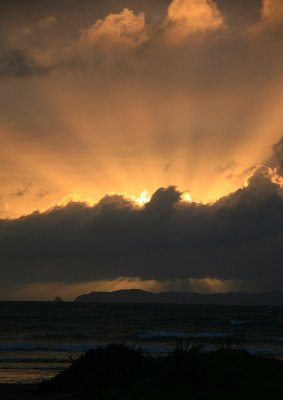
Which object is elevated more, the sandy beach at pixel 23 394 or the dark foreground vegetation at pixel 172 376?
the dark foreground vegetation at pixel 172 376

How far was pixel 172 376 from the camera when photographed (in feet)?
48.3

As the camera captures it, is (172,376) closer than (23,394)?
Yes

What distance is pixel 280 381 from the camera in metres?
14.4

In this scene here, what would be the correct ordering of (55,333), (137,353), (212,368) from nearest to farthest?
(212,368) < (137,353) < (55,333)

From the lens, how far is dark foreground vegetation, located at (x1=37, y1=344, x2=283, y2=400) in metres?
13.6

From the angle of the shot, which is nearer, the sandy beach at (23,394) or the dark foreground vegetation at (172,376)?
the dark foreground vegetation at (172,376)

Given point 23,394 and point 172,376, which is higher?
point 172,376

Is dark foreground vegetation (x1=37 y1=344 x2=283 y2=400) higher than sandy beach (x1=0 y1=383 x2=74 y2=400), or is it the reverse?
dark foreground vegetation (x1=37 y1=344 x2=283 y2=400)

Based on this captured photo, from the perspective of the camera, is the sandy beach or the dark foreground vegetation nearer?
the dark foreground vegetation

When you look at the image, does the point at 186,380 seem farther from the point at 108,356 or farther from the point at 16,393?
the point at 16,393

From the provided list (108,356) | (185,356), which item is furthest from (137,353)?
(185,356)

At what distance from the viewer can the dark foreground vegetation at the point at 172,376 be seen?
44.6 feet

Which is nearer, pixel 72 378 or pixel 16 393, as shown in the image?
pixel 72 378

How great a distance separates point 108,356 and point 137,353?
128 centimetres
